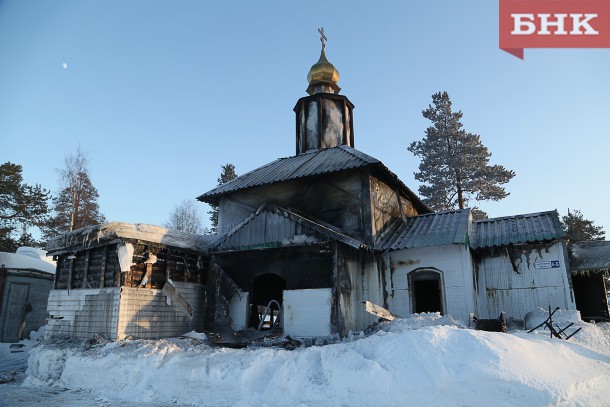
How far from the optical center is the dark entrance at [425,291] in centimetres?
1488

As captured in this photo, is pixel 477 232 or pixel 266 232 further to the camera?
pixel 477 232

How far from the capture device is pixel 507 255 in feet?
49.0

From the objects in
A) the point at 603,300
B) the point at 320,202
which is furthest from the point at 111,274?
the point at 603,300

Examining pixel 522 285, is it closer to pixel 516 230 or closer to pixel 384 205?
pixel 516 230

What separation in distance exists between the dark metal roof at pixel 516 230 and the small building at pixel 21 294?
2018cm

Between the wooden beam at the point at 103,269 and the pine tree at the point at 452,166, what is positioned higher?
the pine tree at the point at 452,166

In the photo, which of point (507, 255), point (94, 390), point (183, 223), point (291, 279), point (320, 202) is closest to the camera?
point (94, 390)

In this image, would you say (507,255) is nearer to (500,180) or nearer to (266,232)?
(266,232)

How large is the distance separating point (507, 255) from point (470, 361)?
8934 mm

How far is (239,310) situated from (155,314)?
291 centimetres

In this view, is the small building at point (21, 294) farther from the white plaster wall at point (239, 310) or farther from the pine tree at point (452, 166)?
the pine tree at point (452, 166)

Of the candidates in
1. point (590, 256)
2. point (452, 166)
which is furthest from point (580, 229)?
point (590, 256)

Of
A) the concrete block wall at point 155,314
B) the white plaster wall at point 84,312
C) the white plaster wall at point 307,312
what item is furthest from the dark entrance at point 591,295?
the white plaster wall at point 84,312

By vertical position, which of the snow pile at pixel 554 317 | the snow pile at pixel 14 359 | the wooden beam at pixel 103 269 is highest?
the wooden beam at pixel 103 269
